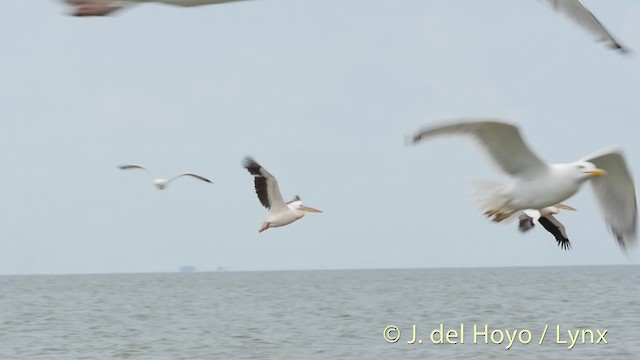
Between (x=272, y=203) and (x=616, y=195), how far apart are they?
7123 millimetres

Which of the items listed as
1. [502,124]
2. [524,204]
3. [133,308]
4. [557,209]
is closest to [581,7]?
[502,124]

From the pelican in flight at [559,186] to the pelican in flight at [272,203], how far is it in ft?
20.6

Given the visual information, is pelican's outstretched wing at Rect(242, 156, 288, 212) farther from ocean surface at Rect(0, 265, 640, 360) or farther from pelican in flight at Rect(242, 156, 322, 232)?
ocean surface at Rect(0, 265, 640, 360)

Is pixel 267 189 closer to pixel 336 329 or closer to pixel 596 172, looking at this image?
pixel 596 172

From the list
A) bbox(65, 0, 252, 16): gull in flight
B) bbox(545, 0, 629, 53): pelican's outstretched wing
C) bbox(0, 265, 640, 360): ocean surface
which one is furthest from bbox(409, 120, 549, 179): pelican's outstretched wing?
bbox(0, 265, 640, 360): ocean surface

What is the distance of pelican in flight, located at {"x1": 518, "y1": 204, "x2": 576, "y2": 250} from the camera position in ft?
43.1

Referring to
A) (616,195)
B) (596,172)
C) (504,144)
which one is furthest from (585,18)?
(616,195)

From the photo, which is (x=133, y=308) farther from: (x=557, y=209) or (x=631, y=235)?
(x=631, y=235)

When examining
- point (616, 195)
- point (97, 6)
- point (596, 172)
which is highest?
point (596, 172)

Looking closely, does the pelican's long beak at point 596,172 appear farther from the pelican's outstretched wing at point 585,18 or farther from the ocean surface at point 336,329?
the ocean surface at point 336,329

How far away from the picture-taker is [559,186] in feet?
32.7

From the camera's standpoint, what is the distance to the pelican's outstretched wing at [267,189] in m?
16.5

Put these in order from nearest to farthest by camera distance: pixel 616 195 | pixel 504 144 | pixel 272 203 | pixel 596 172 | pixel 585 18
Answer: pixel 585 18 < pixel 504 144 < pixel 596 172 < pixel 616 195 < pixel 272 203

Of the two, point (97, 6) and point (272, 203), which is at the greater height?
point (272, 203)
